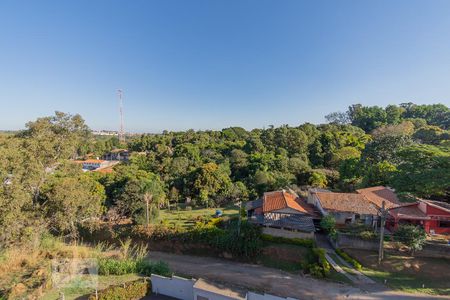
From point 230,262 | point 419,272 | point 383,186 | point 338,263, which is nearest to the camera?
point 419,272

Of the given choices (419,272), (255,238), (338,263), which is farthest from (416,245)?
(255,238)

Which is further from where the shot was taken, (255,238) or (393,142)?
(393,142)

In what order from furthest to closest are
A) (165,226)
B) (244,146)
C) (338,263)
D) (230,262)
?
(244,146) → (165,226) → (230,262) → (338,263)

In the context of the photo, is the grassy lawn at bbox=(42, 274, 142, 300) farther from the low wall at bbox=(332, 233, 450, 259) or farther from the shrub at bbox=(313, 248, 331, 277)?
the low wall at bbox=(332, 233, 450, 259)

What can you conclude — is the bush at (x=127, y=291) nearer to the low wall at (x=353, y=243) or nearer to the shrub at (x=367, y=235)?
the low wall at (x=353, y=243)

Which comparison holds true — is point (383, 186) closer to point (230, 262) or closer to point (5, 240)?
point (230, 262)

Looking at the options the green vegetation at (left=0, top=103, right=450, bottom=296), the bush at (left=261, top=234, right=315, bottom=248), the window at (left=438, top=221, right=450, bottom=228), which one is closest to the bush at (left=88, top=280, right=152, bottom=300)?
the green vegetation at (left=0, top=103, right=450, bottom=296)

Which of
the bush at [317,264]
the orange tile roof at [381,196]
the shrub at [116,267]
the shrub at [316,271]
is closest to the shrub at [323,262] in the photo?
the bush at [317,264]

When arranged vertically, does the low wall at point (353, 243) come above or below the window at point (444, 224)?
below
